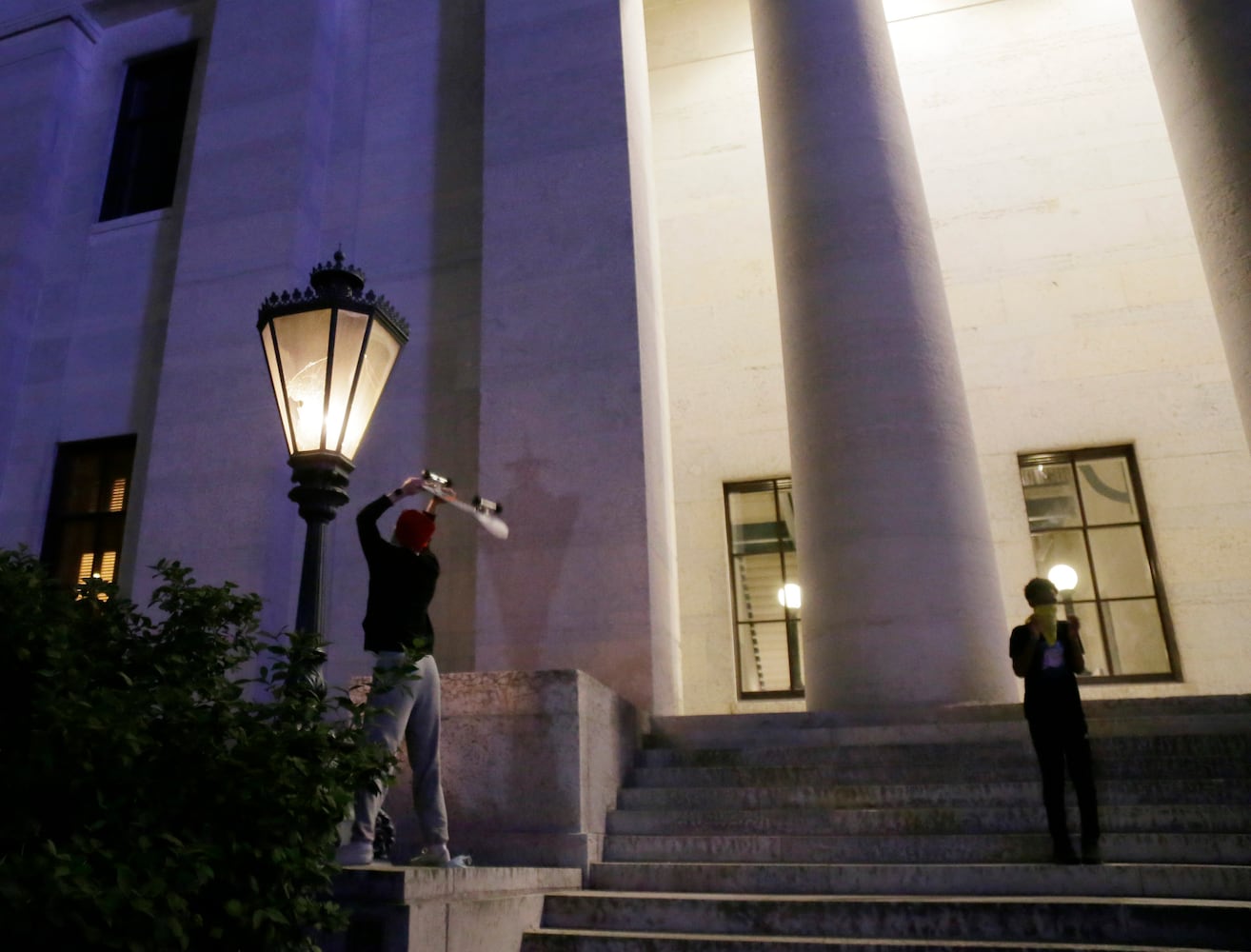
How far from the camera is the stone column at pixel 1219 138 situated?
9.27 meters

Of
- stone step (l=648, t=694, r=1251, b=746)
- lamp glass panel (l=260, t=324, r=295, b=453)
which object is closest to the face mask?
stone step (l=648, t=694, r=1251, b=746)

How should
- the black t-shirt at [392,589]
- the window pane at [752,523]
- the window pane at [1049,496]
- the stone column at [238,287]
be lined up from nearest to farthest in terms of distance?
the black t-shirt at [392,589] → the stone column at [238,287] → the window pane at [1049,496] → the window pane at [752,523]

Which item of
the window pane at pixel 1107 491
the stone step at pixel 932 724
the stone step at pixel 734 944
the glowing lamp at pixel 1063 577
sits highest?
the window pane at pixel 1107 491

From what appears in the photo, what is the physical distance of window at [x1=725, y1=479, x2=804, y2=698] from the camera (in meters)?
12.9

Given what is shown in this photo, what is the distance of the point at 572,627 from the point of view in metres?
9.86

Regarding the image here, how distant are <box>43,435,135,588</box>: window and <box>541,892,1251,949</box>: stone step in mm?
9045

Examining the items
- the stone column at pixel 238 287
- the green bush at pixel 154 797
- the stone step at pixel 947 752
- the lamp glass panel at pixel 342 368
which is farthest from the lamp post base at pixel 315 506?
the stone column at pixel 238 287

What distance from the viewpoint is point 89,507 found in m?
12.6

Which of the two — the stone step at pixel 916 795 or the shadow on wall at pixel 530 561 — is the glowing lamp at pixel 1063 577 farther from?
the shadow on wall at pixel 530 561

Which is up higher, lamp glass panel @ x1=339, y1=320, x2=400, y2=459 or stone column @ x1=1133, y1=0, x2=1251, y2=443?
stone column @ x1=1133, y1=0, x2=1251, y2=443

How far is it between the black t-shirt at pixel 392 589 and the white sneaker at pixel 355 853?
106 cm

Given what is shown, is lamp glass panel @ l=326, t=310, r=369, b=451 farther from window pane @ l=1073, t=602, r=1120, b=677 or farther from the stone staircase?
window pane @ l=1073, t=602, r=1120, b=677

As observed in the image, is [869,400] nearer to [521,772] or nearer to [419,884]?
[521,772]

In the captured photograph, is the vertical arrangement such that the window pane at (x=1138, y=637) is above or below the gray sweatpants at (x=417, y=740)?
above
